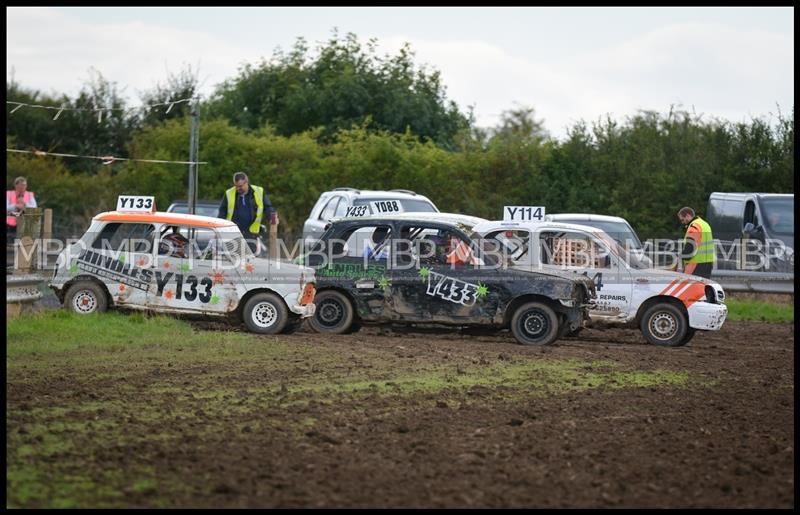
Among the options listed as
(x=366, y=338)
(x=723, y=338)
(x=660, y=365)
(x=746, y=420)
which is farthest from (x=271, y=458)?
(x=723, y=338)

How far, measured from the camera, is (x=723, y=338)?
19297 millimetres

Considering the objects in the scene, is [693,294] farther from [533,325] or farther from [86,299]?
[86,299]

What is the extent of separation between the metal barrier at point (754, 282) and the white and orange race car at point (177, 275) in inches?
395

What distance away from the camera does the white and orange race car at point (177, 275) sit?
687 inches

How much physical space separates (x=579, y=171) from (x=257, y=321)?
16.5 m

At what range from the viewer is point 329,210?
26.0 m

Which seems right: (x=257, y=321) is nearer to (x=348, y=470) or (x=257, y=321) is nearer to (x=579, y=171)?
(x=348, y=470)

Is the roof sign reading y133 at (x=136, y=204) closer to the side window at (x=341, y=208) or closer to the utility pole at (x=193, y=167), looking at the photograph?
the utility pole at (x=193, y=167)

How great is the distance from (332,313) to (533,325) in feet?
9.09

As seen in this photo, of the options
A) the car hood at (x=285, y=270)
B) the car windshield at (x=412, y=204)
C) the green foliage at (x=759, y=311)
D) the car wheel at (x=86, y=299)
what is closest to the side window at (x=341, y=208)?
the car windshield at (x=412, y=204)

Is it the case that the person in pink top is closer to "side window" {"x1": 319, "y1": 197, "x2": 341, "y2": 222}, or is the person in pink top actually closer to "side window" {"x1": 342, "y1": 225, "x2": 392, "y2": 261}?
"side window" {"x1": 319, "y1": 197, "x2": 341, "y2": 222}

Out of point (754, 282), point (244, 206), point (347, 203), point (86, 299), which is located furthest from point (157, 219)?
point (754, 282)

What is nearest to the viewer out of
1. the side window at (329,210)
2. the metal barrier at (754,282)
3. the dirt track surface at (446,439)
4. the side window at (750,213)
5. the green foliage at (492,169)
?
the dirt track surface at (446,439)

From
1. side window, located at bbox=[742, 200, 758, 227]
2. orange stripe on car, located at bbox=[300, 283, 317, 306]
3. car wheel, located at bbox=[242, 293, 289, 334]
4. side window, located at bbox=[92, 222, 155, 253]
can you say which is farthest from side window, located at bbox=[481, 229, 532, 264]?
side window, located at bbox=[742, 200, 758, 227]
